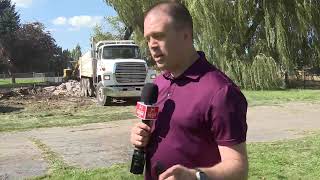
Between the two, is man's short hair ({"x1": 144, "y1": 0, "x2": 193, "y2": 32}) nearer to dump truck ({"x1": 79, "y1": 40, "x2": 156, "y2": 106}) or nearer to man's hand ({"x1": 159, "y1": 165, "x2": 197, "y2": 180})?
man's hand ({"x1": 159, "y1": 165, "x2": 197, "y2": 180})

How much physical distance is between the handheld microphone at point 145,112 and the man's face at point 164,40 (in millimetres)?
136

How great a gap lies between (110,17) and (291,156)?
46.9m

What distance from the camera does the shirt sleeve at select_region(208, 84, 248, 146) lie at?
Result: 2.36 m

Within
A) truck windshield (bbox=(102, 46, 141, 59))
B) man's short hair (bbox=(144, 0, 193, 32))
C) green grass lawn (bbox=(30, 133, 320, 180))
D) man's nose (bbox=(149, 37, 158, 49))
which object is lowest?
green grass lawn (bbox=(30, 133, 320, 180))

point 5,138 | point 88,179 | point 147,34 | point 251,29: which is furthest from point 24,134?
point 251,29

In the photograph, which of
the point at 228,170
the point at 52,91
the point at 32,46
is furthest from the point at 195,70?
the point at 32,46

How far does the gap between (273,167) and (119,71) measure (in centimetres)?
1490

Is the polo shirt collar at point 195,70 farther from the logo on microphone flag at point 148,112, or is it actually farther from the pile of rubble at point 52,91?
the pile of rubble at point 52,91

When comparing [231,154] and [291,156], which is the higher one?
[231,154]

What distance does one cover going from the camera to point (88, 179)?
7.66 m

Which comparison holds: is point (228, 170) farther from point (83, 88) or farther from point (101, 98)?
point (83, 88)

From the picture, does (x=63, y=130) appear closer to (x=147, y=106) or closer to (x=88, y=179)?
(x=88, y=179)

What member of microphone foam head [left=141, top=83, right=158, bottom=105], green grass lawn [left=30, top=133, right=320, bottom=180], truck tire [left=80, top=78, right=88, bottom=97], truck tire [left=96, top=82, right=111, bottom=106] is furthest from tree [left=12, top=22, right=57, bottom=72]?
microphone foam head [left=141, top=83, right=158, bottom=105]

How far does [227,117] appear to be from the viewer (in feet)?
7.73
